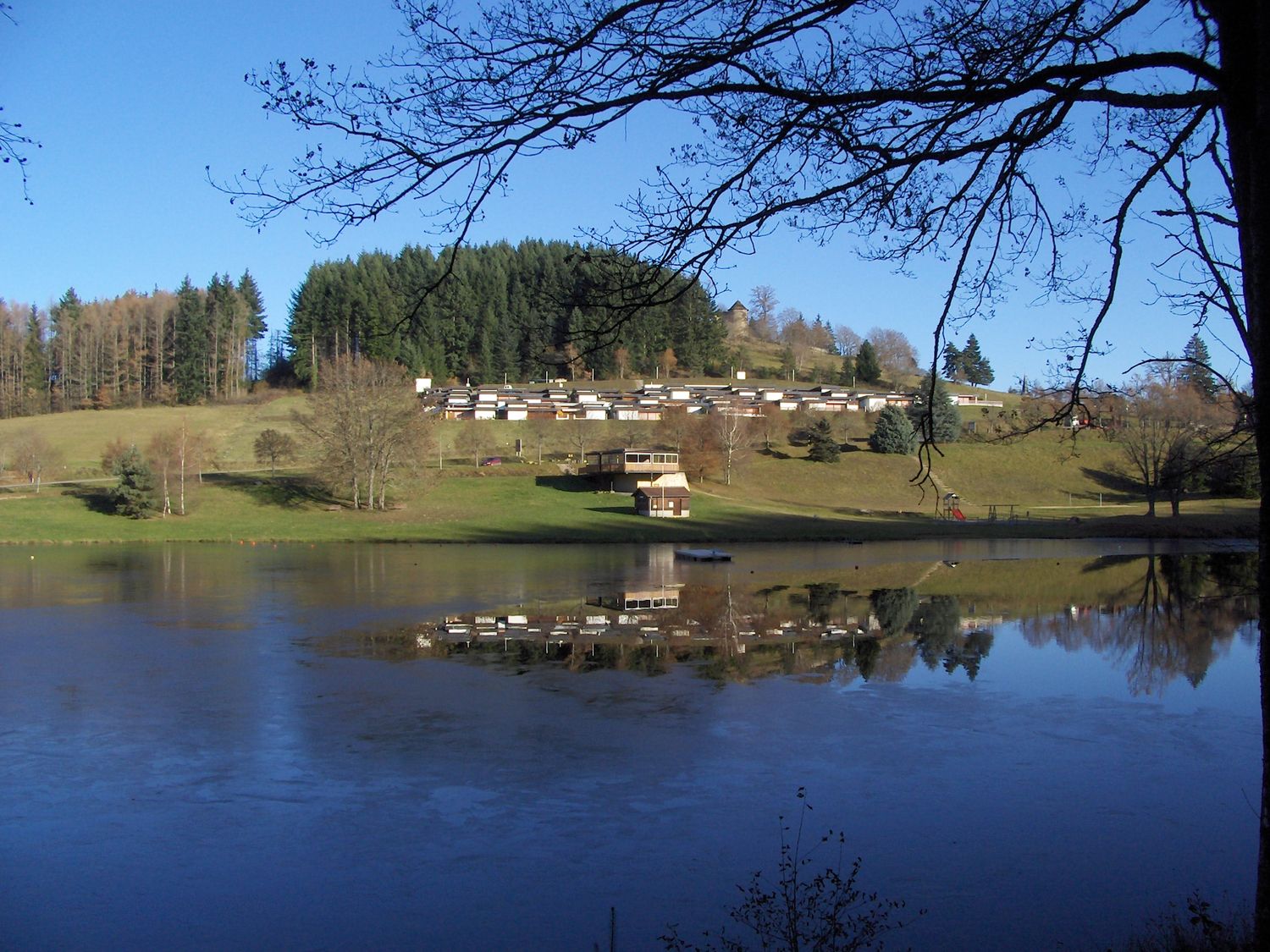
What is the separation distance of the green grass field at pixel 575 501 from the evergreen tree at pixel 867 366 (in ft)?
108

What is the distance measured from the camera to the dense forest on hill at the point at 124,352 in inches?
4149

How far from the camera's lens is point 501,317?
112 meters

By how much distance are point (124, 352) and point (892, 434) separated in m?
78.0

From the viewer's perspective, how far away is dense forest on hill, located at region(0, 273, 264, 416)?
105 metres

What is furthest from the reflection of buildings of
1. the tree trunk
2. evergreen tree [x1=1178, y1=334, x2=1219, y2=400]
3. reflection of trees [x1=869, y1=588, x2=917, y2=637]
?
the tree trunk

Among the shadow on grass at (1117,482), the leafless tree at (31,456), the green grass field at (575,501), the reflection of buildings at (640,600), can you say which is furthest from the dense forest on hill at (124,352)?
the reflection of buildings at (640,600)

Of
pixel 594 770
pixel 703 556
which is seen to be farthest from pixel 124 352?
pixel 594 770

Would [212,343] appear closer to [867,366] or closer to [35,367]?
[35,367]

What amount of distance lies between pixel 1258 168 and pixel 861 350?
11711 cm

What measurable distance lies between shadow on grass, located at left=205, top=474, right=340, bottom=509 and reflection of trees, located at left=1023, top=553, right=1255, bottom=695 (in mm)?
41600

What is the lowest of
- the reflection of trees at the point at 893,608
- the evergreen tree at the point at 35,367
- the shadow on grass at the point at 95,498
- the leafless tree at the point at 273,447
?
the reflection of trees at the point at 893,608

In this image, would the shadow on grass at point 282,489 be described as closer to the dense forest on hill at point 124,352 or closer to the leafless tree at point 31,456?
the leafless tree at point 31,456

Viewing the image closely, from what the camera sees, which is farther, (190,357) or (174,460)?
(190,357)

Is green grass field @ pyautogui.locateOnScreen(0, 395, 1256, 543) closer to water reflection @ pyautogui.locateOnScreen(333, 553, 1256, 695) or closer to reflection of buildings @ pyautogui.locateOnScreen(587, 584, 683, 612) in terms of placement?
water reflection @ pyautogui.locateOnScreen(333, 553, 1256, 695)
